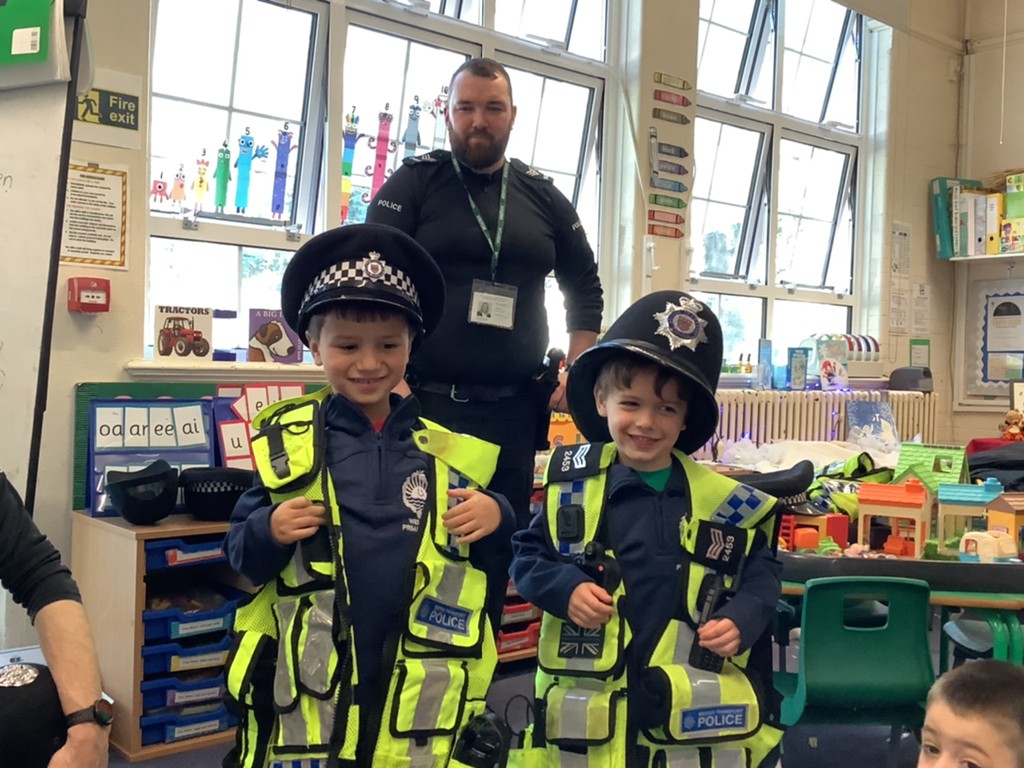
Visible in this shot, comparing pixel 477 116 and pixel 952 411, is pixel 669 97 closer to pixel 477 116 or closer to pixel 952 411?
pixel 477 116

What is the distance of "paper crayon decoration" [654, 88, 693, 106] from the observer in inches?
187

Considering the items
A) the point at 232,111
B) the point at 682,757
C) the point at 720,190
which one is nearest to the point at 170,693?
the point at 682,757

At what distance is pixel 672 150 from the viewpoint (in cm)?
479

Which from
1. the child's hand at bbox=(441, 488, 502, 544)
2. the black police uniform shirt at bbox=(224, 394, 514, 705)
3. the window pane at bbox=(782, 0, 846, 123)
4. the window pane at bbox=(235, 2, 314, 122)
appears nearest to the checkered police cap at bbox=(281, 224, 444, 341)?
the black police uniform shirt at bbox=(224, 394, 514, 705)

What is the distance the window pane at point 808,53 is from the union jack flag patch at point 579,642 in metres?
5.14

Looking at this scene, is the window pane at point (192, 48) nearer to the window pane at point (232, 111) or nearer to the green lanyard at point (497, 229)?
the window pane at point (232, 111)

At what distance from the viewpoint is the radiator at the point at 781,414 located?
185 inches

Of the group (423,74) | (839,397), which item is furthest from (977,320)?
(423,74)

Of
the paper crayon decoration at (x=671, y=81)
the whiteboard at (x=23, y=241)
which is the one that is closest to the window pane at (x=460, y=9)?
the paper crayon decoration at (x=671, y=81)

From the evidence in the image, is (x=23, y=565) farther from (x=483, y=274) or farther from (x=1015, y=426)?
(x=1015, y=426)

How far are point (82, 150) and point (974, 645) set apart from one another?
2988 millimetres

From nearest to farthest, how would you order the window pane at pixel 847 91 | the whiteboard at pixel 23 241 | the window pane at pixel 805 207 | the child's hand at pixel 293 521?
1. the child's hand at pixel 293 521
2. the whiteboard at pixel 23 241
3. the window pane at pixel 805 207
4. the window pane at pixel 847 91

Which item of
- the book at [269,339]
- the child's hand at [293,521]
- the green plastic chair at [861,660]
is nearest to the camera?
the child's hand at [293,521]

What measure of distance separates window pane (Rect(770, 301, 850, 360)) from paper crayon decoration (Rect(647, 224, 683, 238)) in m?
1.26
